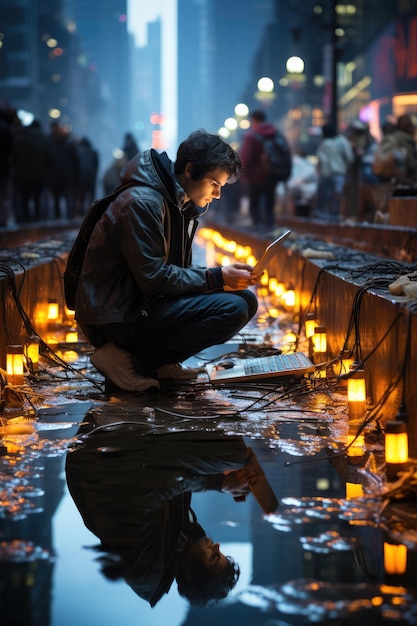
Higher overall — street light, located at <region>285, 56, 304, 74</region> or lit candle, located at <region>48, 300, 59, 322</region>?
street light, located at <region>285, 56, 304, 74</region>

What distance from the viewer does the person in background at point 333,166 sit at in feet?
75.1

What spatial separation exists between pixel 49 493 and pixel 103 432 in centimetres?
121

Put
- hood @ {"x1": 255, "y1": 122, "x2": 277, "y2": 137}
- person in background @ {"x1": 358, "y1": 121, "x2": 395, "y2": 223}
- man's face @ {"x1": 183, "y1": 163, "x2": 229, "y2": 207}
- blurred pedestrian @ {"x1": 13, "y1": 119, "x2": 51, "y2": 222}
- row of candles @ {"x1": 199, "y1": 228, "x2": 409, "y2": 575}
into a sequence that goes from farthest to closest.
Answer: blurred pedestrian @ {"x1": 13, "y1": 119, "x2": 51, "y2": 222}, hood @ {"x1": 255, "y1": 122, "x2": 277, "y2": 137}, person in background @ {"x1": 358, "y1": 121, "x2": 395, "y2": 223}, man's face @ {"x1": 183, "y1": 163, "x2": 229, "y2": 207}, row of candles @ {"x1": 199, "y1": 228, "x2": 409, "y2": 575}

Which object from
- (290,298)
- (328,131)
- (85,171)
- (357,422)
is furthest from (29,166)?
(357,422)

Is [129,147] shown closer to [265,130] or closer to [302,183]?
[302,183]

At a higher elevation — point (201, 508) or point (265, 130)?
point (265, 130)

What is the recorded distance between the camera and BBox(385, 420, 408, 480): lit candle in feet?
15.3

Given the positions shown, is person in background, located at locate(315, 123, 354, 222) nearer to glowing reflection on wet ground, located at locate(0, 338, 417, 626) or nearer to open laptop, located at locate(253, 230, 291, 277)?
open laptop, located at locate(253, 230, 291, 277)

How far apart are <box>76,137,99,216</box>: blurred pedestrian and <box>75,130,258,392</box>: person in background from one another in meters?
24.9

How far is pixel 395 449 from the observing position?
15.3 ft

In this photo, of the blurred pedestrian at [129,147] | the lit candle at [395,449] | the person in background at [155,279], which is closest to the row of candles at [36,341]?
the person in background at [155,279]

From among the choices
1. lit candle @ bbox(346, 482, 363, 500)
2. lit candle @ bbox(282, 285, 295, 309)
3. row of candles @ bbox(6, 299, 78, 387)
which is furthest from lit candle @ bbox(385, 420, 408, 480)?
lit candle @ bbox(282, 285, 295, 309)

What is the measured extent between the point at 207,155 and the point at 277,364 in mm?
1411

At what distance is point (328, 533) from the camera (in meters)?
4.09
